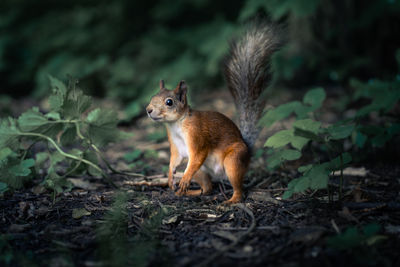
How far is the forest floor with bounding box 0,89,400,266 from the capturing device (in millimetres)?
1612

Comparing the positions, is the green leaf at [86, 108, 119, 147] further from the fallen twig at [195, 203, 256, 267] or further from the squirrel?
the fallen twig at [195, 203, 256, 267]

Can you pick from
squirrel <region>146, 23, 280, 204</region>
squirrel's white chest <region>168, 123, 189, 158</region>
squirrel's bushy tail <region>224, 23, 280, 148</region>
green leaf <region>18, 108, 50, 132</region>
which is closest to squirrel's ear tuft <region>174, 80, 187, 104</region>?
squirrel <region>146, 23, 280, 204</region>

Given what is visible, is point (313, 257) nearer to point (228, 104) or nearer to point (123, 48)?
point (228, 104)

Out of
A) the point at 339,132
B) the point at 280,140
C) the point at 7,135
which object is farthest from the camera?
the point at 7,135

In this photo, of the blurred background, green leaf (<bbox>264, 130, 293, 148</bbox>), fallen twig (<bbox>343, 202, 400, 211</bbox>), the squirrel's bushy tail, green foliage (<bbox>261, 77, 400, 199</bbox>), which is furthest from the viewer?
the blurred background

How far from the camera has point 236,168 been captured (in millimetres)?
2506

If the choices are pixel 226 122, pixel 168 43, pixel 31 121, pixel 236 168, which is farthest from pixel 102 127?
pixel 168 43

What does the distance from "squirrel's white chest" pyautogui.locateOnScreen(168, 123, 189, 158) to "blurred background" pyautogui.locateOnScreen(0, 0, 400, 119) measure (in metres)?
2.31

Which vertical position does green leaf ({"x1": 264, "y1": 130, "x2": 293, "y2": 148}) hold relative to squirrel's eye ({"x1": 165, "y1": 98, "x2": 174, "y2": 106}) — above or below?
below

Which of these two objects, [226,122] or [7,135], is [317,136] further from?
[7,135]

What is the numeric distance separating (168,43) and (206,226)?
4979 mm

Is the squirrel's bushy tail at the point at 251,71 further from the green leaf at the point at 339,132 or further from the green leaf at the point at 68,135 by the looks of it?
the green leaf at the point at 68,135

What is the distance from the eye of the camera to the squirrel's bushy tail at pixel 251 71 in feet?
8.87

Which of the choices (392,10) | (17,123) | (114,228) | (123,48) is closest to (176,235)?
(114,228)
